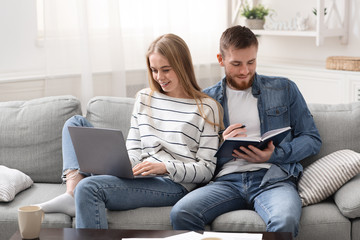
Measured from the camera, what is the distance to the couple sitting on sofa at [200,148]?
2.07 meters

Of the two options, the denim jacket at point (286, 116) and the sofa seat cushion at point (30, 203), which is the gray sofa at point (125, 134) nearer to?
the sofa seat cushion at point (30, 203)

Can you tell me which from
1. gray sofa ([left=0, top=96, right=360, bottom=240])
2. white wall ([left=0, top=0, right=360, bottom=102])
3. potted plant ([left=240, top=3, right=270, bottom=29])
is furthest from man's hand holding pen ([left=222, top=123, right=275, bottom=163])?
potted plant ([left=240, top=3, right=270, bottom=29])

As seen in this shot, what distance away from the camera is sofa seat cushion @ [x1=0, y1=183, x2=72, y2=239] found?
215 centimetres

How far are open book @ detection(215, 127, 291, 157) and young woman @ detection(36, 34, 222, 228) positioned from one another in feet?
0.35

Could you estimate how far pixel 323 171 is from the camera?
2.21 m

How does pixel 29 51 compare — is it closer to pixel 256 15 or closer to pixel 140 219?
pixel 256 15

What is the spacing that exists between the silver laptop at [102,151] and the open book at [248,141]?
0.34 m

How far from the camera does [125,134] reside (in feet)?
8.40

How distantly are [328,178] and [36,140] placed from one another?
4.36 ft

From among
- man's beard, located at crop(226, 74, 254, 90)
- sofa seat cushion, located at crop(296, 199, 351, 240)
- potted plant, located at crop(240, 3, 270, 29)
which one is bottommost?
sofa seat cushion, located at crop(296, 199, 351, 240)

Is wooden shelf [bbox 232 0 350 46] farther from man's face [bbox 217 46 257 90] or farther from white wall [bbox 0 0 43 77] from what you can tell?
white wall [bbox 0 0 43 77]

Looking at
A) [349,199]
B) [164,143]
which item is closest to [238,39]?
[164,143]

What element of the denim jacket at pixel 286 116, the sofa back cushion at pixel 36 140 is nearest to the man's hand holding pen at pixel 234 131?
the denim jacket at pixel 286 116

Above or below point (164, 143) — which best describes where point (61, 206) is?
below
